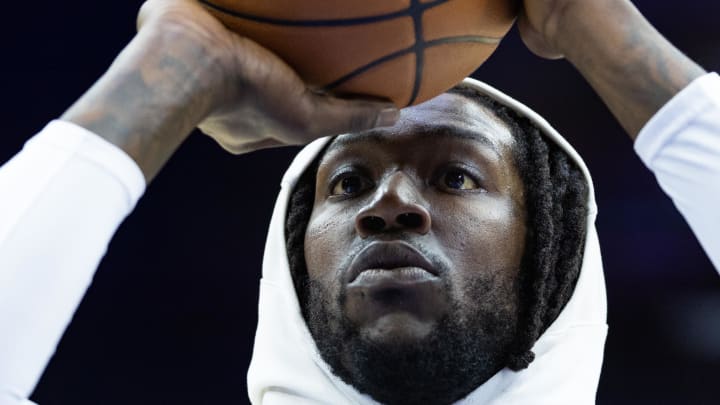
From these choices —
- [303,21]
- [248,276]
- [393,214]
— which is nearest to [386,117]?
[303,21]

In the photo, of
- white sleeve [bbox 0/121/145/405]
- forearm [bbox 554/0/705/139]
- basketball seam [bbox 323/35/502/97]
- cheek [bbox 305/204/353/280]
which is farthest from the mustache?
white sleeve [bbox 0/121/145/405]

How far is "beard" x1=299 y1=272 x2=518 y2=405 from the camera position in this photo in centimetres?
251

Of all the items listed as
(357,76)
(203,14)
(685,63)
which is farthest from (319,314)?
(685,63)

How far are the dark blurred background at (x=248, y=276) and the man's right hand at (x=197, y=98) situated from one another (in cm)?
263

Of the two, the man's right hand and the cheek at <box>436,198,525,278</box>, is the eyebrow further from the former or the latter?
the man's right hand

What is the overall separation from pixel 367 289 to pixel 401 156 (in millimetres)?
431

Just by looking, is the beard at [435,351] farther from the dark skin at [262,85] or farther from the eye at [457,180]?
the eye at [457,180]

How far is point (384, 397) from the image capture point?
2.65 m

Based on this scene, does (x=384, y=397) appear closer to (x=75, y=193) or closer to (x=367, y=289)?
(x=367, y=289)

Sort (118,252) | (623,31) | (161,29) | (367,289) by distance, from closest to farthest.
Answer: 1. (161,29)
2. (623,31)
3. (367,289)
4. (118,252)

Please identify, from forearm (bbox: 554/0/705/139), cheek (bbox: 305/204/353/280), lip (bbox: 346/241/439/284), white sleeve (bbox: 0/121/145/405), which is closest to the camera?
white sleeve (bbox: 0/121/145/405)

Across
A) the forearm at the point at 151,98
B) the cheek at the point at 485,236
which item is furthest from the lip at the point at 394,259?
the forearm at the point at 151,98

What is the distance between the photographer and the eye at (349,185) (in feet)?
9.14

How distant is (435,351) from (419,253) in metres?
0.25
